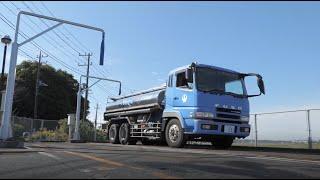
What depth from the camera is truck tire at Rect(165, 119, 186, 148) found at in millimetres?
17752

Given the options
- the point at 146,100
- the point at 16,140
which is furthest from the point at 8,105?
the point at 146,100

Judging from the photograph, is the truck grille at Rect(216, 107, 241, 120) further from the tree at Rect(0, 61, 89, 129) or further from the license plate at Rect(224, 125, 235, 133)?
the tree at Rect(0, 61, 89, 129)

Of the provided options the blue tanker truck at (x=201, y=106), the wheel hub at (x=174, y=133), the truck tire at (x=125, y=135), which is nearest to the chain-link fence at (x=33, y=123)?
the truck tire at (x=125, y=135)

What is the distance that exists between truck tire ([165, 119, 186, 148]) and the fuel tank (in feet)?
5.16

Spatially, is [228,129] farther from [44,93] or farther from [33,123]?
[44,93]

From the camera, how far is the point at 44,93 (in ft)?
220

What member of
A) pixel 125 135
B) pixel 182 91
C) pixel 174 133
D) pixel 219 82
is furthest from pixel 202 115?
pixel 125 135

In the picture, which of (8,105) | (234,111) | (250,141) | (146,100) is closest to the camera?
(234,111)

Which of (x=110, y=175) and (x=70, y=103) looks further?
(x=70, y=103)

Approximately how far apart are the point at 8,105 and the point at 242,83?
9.10 meters

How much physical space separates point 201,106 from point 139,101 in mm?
5894

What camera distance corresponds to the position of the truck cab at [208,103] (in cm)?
1720

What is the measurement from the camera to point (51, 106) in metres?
67.1

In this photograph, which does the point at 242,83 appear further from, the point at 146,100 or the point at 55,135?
the point at 55,135
